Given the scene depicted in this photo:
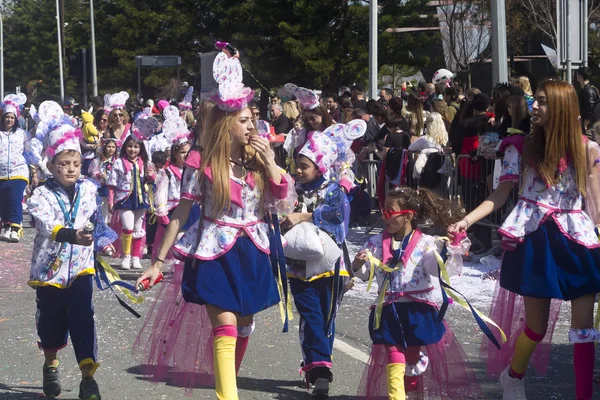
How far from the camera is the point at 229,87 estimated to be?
5102 millimetres

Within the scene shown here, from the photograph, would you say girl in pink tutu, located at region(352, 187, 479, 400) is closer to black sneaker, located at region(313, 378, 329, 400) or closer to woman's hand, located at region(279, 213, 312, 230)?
black sneaker, located at region(313, 378, 329, 400)

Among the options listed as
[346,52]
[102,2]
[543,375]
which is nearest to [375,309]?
[543,375]

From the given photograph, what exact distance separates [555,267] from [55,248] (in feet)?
8.57

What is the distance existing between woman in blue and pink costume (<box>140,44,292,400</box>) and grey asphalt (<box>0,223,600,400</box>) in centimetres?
99

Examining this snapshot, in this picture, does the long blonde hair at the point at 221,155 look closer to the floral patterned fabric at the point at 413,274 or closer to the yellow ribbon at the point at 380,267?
the yellow ribbon at the point at 380,267

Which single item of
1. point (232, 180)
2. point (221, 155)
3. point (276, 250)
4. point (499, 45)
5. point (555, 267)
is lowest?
point (555, 267)

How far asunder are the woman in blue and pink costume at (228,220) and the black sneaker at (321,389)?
2.69 ft

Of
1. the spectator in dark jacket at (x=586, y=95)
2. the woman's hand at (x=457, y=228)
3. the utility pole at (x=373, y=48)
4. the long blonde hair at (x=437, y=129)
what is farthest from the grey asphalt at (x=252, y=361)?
the utility pole at (x=373, y=48)

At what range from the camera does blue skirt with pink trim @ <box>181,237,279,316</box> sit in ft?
16.4

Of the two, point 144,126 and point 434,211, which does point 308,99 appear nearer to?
point 434,211

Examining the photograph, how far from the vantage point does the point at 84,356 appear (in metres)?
5.69

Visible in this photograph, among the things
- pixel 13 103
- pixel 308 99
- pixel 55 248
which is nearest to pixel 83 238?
pixel 55 248

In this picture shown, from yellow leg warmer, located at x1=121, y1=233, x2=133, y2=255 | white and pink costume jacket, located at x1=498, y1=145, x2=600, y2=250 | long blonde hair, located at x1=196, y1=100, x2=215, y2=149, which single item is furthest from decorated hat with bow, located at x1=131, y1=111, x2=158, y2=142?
white and pink costume jacket, located at x1=498, y1=145, x2=600, y2=250

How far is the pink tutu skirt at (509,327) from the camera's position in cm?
579
